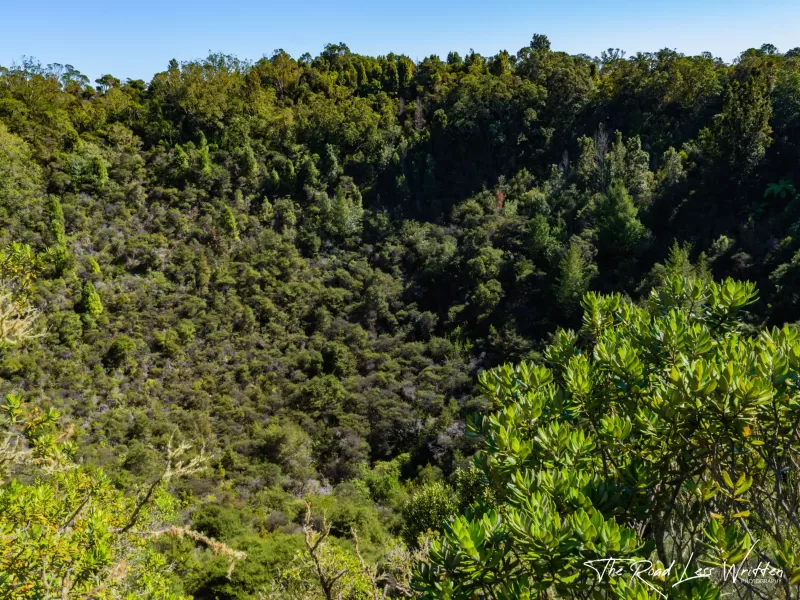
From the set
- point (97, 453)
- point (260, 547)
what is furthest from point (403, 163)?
point (260, 547)

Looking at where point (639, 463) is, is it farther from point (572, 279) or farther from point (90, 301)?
point (90, 301)

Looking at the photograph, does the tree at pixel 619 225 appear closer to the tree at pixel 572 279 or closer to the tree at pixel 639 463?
→ the tree at pixel 572 279

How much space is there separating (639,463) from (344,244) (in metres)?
24.9

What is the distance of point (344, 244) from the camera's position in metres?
27.2

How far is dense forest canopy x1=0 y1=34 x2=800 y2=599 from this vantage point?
17875 millimetres

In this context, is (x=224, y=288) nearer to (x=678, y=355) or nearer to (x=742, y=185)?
(x=678, y=355)

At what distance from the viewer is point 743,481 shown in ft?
8.38

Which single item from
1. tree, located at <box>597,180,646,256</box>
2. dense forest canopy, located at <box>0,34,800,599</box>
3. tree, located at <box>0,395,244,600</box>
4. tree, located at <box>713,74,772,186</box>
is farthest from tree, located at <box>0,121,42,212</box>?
tree, located at <box>713,74,772,186</box>

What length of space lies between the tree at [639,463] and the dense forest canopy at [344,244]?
8923 millimetres

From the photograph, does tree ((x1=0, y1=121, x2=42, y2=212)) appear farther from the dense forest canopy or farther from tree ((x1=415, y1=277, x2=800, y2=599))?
tree ((x1=415, y1=277, x2=800, y2=599))

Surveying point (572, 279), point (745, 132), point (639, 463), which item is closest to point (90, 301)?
point (572, 279)

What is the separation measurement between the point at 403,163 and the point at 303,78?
997 cm

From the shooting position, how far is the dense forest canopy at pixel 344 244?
58.6ft

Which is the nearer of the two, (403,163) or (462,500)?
(462,500)
